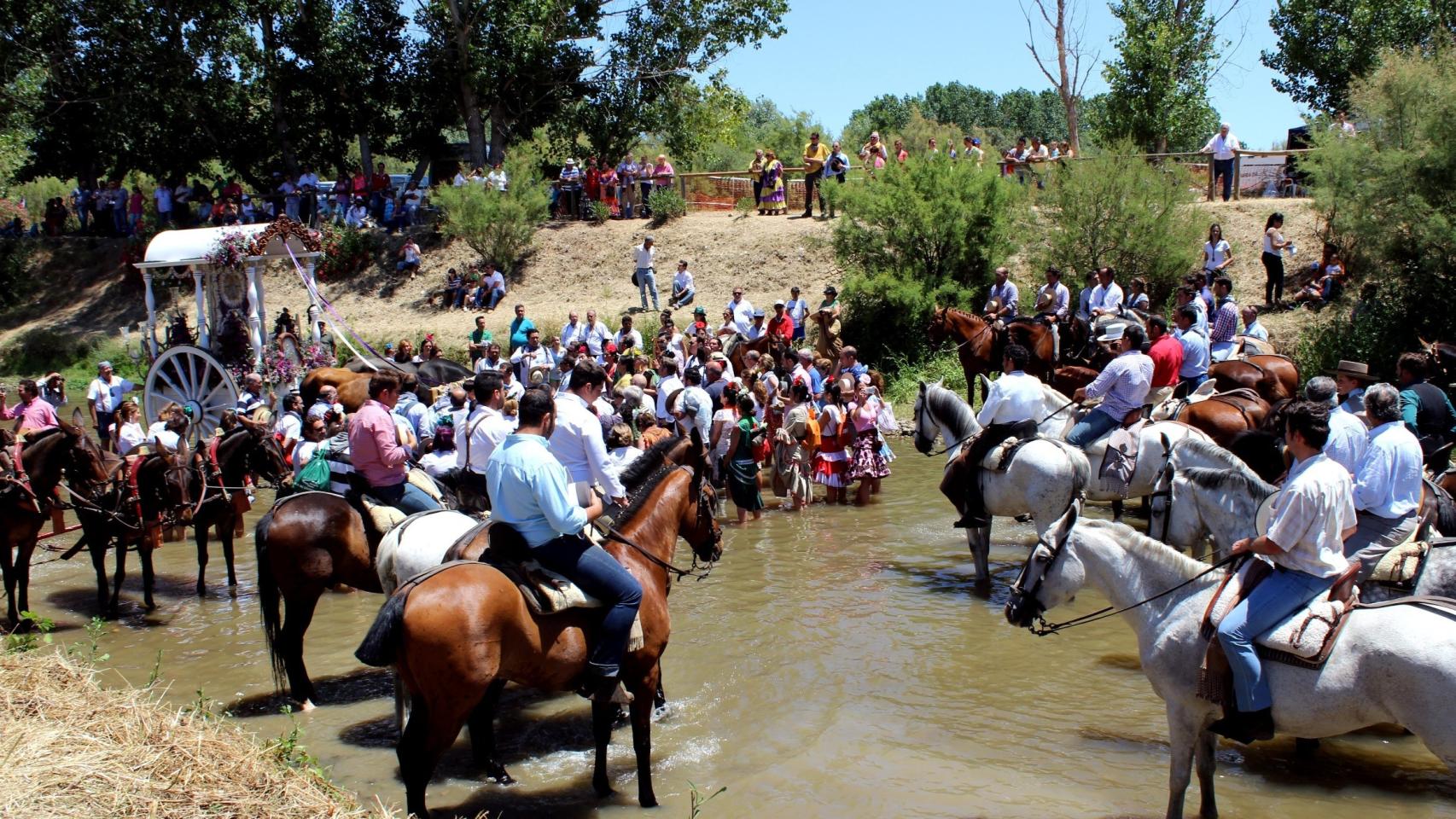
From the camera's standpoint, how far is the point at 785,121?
59312 mm

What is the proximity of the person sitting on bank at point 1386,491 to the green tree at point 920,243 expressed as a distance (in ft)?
51.5

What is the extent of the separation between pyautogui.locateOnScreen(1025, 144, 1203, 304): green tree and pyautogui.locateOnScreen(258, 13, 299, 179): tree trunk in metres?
23.4

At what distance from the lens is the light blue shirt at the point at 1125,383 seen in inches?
401

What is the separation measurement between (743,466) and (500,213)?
19.3m

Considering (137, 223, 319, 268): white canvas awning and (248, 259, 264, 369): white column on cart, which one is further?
(248, 259, 264, 369): white column on cart

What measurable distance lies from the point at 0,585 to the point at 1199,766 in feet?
38.8

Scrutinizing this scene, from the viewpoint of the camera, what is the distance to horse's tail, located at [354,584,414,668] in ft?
18.3

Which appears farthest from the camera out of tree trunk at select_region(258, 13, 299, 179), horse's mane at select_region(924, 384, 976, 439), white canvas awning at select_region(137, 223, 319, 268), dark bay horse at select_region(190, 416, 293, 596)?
tree trunk at select_region(258, 13, 299, 179)

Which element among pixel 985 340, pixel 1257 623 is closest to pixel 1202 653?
pixel 1257 623

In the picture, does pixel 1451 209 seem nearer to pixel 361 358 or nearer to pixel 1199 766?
pixel 1199 766

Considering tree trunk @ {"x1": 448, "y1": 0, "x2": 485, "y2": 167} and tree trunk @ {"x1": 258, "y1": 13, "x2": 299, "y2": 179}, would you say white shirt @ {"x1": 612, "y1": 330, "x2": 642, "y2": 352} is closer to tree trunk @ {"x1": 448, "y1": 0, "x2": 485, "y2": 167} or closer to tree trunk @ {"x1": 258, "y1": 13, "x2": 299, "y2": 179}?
tree trunk @ {"x1": 448, "y1": 0, "x2": 485, "y2": 167}

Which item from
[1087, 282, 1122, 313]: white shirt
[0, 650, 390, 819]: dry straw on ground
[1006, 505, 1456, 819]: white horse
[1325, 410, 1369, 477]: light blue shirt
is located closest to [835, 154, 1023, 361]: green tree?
[1087, 282, 1122, 313]: white shirt

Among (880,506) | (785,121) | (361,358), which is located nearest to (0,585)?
(361,358)

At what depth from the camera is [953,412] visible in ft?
36.5
